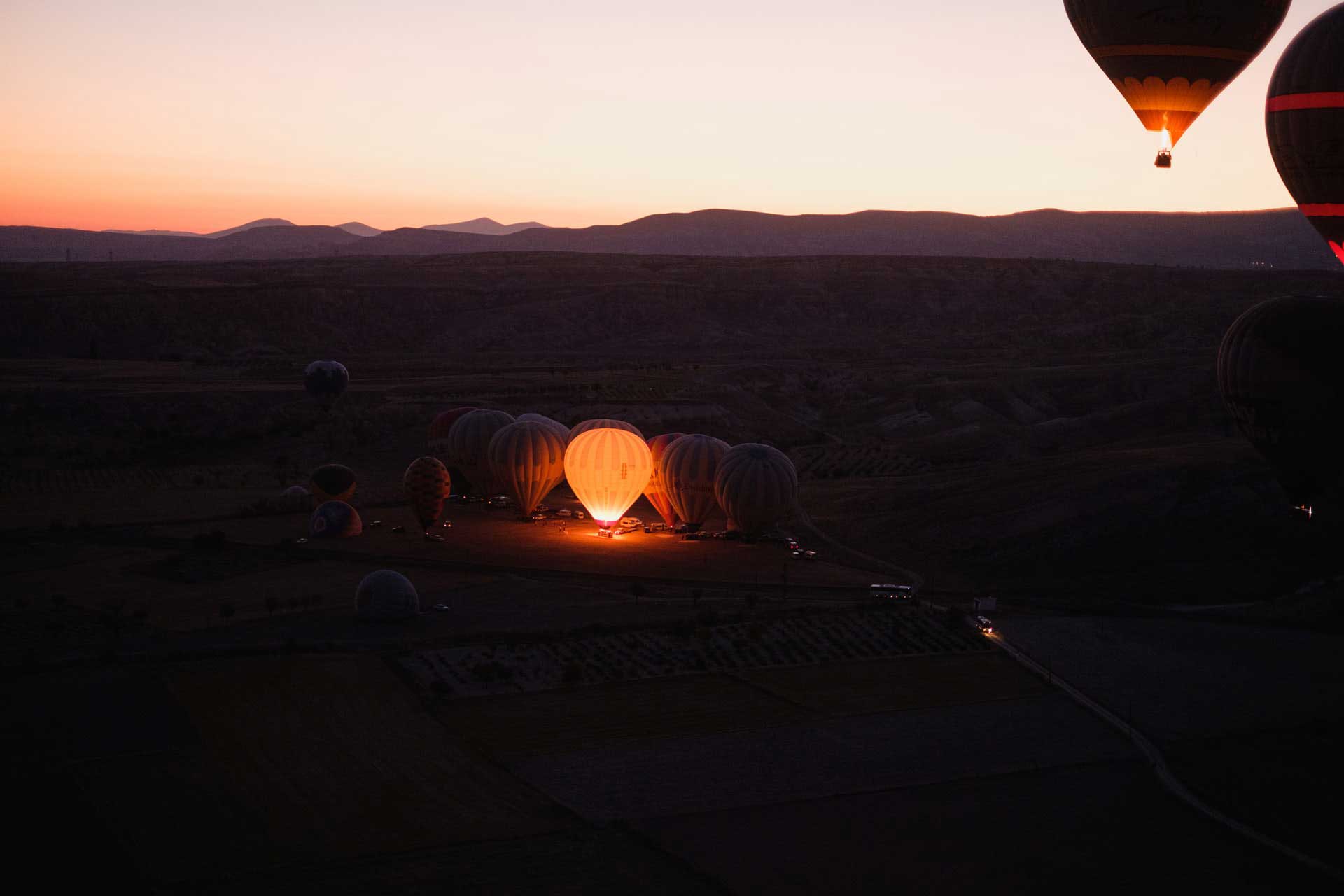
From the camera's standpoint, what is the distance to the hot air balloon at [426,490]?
112 feet

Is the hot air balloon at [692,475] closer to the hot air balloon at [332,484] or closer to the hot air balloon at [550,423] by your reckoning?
the hot air balloon at [550,423]

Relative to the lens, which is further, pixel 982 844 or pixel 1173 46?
pixel 1173 46

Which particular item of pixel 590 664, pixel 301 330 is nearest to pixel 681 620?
pixel 590 664

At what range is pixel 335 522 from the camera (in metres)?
34.7

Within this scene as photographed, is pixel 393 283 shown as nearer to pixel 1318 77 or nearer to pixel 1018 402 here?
pixel 1018 402

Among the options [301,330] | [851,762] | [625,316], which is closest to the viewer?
[851,762]

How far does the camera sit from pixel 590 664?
2325cm

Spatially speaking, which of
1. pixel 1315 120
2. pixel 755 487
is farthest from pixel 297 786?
pixel 1315 120

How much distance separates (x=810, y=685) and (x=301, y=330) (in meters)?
76.9

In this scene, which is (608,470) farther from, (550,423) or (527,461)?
(550,423)

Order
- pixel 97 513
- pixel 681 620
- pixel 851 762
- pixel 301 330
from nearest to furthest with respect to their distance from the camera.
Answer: pixel 851 762, pixel 681 620, pixel 97 513, pixel 301 330

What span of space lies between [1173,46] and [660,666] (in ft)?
42.8

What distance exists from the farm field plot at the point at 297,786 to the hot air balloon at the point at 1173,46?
50.0 feet

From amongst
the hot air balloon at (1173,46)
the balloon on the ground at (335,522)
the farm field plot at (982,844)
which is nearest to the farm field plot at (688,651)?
the farm field plot at (982,844)
